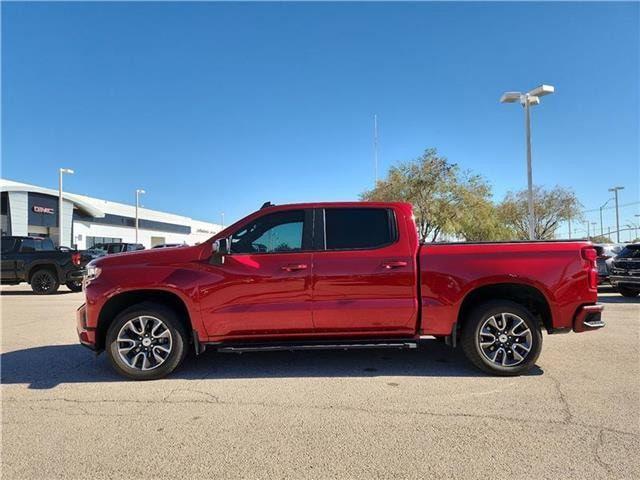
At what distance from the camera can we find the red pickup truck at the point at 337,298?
206 inches

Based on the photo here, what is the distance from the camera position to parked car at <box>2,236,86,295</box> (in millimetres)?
15648

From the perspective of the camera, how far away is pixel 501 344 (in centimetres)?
529

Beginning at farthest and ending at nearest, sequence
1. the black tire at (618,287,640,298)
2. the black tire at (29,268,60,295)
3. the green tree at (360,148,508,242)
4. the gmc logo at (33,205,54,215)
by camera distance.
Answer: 1. the gmc logo at (33,205,54,215)
2. the green tree at (360,148,508,242)
3. the black tire at (29,268,60,295)
4. the black tire at (618,287,640,298)

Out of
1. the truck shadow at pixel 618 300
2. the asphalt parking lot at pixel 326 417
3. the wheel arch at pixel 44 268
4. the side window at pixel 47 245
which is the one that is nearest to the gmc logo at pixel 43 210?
the side window at pixel 47 245

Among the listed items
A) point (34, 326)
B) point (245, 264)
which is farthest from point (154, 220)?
point (245, 264)

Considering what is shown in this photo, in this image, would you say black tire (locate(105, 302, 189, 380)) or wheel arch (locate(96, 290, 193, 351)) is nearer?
black tire (locate(105, 302, 189, 380))

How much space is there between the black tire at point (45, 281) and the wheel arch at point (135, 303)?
12.0m

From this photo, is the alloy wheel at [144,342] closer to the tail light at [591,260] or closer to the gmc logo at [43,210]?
the tail light at [591,260]

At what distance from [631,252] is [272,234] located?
11.9 m

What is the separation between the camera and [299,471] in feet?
10.6

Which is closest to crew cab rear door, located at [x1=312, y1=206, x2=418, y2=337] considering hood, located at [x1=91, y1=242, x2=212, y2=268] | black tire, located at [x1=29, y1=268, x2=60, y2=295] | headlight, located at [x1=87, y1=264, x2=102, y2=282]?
hood, located at [x1=91, y1=242, x2=212, y2=268]

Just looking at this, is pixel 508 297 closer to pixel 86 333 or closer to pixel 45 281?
pixel 86 333

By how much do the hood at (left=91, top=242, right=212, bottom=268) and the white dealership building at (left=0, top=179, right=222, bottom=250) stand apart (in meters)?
27.1

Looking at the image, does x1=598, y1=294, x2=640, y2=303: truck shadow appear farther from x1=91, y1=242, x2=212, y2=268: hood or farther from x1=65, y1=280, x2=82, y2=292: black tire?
x1=65, y1=280, x2=82, y2=292: black tire
